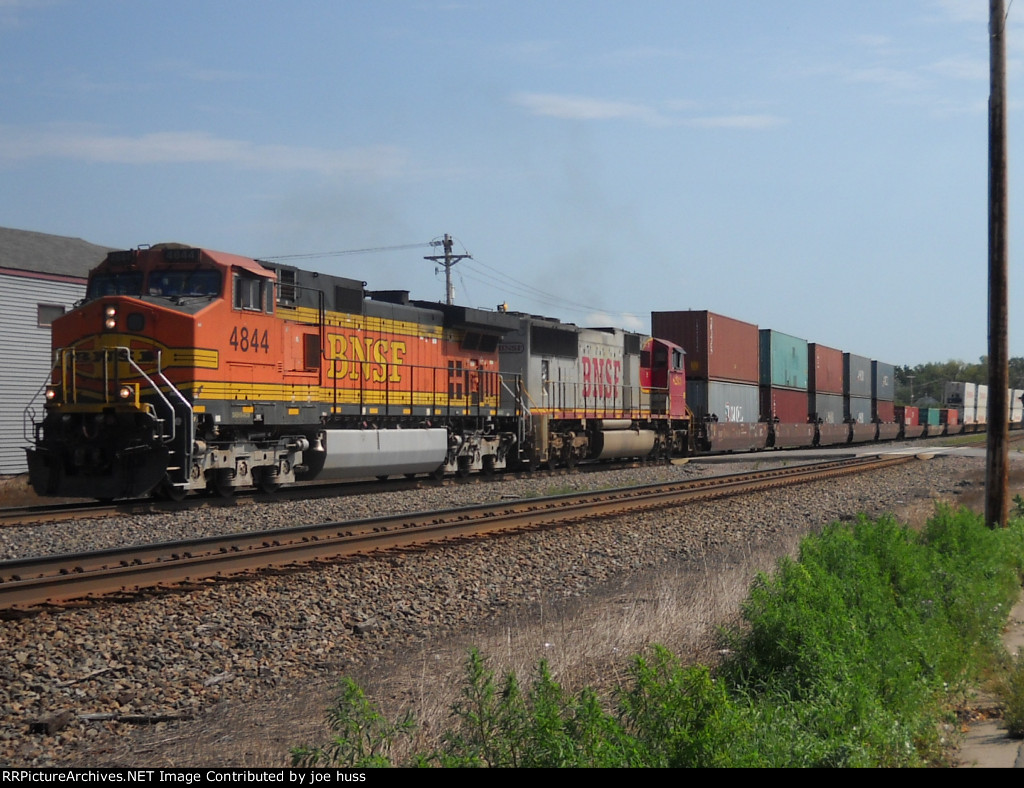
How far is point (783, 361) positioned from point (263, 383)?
27172 millimetres

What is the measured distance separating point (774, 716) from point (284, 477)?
1212cm

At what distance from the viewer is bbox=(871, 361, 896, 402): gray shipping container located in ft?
167

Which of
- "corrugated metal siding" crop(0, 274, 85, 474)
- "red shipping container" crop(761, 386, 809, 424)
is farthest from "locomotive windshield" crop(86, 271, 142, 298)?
"red shipping container" crop(761, 386, 809, 424)

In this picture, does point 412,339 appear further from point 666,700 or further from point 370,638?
point 666,700

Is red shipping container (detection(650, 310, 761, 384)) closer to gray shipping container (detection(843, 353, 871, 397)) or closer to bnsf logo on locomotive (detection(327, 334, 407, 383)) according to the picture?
gray shipping container (detection(843, 353, 871, 397))

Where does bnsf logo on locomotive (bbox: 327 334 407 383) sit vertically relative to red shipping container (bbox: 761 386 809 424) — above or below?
above

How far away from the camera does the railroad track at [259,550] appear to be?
769 centimetres

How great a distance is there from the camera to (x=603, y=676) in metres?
5.93

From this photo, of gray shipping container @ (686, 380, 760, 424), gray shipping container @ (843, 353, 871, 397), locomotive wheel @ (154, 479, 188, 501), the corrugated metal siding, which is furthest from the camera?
gray shipping container @ (843, 353, 871, 397)

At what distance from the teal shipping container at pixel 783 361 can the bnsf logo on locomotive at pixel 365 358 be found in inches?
839

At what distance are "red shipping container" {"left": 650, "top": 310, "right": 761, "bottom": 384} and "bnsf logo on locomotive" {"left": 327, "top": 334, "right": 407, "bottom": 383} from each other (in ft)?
48.8

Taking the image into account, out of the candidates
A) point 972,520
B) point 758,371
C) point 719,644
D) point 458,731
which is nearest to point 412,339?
point 972,520

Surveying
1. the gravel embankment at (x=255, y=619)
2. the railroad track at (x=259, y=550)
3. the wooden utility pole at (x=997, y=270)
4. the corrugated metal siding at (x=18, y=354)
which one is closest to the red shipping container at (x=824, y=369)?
the railroad track at (x=259, y=550)

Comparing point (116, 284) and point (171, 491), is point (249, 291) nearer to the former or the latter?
point (116, 284)
